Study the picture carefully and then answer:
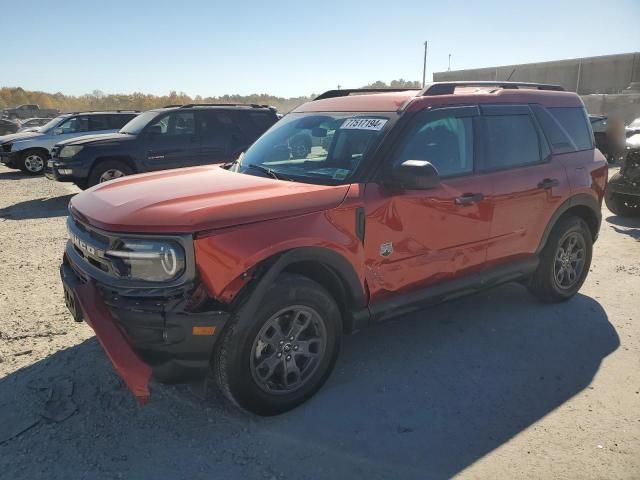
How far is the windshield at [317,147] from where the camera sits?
10.8ft

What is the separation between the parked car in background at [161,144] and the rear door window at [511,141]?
606 cm

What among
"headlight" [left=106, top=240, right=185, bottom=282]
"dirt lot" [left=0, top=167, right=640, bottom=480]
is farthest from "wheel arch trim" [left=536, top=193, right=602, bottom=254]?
"headlight" [left=106, top=240, right=185, bottom=282]

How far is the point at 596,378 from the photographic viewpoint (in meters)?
3.44

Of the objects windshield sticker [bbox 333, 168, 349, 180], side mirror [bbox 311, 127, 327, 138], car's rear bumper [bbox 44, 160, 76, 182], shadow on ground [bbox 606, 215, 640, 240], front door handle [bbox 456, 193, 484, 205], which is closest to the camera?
windshield sticker [bbox 333, 168, 349, 180]

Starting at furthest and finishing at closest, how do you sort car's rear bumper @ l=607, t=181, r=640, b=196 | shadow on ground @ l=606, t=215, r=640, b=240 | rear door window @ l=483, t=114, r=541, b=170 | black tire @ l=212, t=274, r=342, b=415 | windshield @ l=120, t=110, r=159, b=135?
1. windshield @ l=120, t=110, r=159, b=135
2. car's rear bumper @ l=607, t=181, r=640, b=196
3. shadow on ground @ l=606, t=215, r=640, b=240
4. rear door window @ l=483, t=114, r=541, b=170
5. black tire @ l=212, t=274, r=342, b=415

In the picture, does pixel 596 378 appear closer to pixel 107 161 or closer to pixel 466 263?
pixel 466 263

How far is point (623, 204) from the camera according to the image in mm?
8430

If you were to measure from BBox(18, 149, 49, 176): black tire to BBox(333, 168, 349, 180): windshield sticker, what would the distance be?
1316 centimetres

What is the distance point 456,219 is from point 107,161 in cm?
782

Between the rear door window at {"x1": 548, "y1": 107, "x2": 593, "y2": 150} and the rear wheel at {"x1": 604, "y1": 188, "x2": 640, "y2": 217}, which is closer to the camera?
the rear door window at {"x1": 548, "y1": 107, "x2": 593, "y2": 150}

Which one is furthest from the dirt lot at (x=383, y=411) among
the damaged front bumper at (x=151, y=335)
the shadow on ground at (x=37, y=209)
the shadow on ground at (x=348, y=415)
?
the shadow on ground at (x=37, y=209)

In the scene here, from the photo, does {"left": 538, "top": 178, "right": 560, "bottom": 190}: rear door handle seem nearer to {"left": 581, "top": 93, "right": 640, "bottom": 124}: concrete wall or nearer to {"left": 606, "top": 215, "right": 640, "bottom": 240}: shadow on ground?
{"left": 606, "top": 215, "right": 640, "bottom": 240}: shadow on ground

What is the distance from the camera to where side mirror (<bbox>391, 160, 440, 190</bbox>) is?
9.93ft

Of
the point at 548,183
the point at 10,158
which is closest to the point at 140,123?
the point at 10,158
